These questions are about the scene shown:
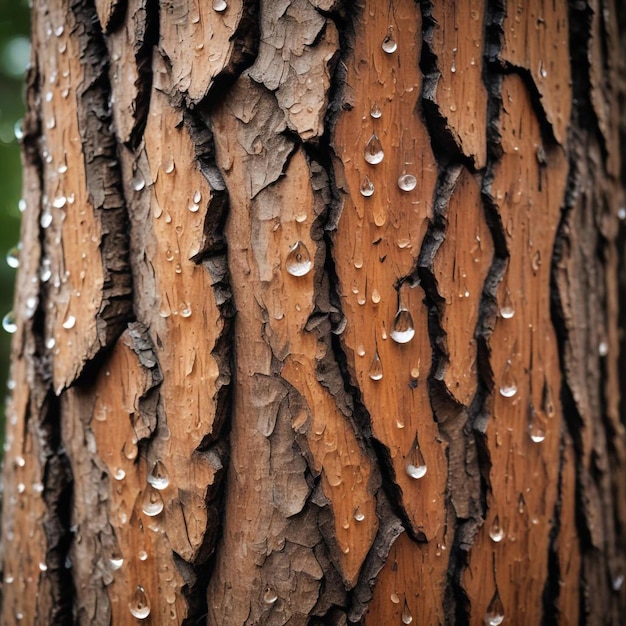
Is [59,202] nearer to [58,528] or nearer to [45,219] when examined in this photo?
[45,219]

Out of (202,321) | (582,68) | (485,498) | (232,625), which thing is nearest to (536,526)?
(485,498)

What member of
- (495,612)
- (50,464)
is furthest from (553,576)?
(50,464)

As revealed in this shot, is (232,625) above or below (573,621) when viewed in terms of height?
above

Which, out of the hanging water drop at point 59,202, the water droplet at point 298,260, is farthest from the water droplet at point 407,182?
the hanging water drop at point 59,202

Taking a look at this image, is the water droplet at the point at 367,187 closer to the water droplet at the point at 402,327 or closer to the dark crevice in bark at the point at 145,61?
the water droplet at the point at 402,327

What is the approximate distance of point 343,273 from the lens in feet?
2.08

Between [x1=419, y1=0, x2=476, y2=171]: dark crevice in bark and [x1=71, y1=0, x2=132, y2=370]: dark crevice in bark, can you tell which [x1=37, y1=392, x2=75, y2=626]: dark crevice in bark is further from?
[x1=419, y1=0, x2=476, y2=171]: dark crevice in bark

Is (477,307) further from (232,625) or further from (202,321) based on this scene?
(232,625)

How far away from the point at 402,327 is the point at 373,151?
222mm

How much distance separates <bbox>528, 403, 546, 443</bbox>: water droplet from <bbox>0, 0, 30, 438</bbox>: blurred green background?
151 cm

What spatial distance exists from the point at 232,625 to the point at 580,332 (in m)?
0.65

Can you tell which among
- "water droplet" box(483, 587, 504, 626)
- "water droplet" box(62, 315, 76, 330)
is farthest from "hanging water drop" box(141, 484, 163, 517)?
"water droplet" box(483, 587, 504, 626)

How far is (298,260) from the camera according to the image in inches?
24.7

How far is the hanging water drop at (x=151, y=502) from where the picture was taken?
67 centimetres
